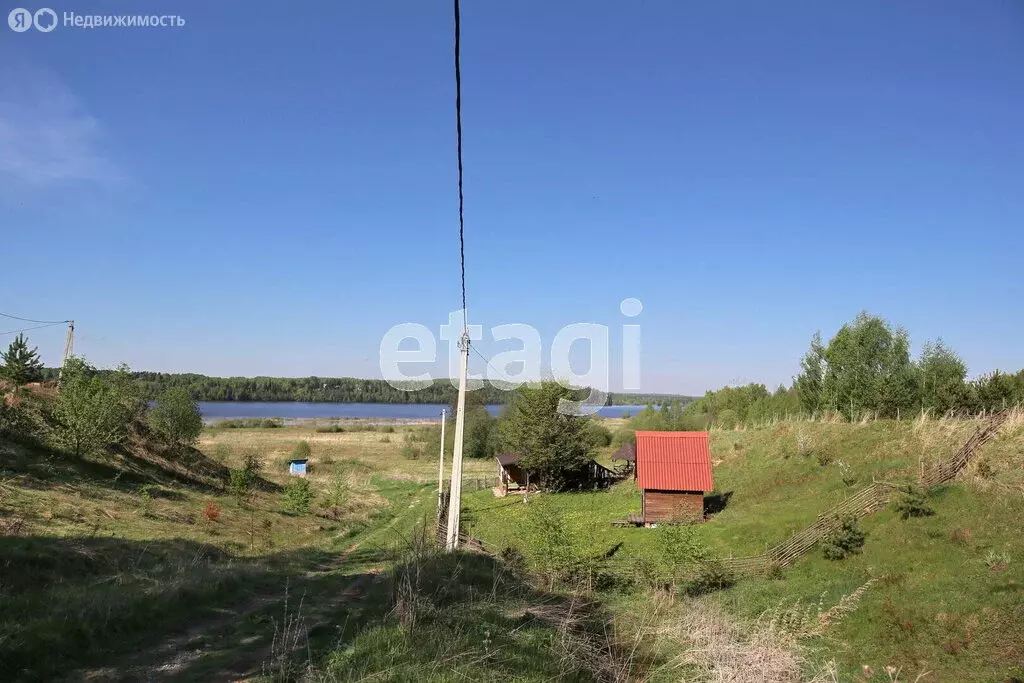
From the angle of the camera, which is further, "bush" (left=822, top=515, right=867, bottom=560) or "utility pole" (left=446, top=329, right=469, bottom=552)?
"bush" (left=822, top=515, right=867, bottom=560)

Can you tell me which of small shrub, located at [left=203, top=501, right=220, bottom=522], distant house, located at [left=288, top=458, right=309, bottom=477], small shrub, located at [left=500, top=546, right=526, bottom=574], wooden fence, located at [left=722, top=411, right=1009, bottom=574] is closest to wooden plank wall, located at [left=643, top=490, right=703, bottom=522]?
wooden fence, located at [left=722, top=411, right=1009, bottom=574]

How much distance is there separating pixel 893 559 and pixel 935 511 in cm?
366

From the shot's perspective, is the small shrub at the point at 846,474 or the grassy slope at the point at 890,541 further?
the small shrub at the point at 846,474

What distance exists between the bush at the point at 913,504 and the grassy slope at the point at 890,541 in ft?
1.21

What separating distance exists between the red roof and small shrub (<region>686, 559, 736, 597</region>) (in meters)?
12.1

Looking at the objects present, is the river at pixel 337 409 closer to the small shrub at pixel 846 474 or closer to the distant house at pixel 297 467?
the distant house at pixel 297 467

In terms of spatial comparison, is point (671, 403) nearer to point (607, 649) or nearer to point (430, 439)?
point (430, 439)

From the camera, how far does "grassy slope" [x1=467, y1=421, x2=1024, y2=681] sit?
36.4 ft

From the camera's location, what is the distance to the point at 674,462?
2938 centimetres

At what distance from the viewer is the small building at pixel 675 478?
28.1m

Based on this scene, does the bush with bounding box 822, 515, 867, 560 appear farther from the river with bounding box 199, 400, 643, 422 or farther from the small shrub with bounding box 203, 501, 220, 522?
the river with bounding box 199, 400, 643, 422

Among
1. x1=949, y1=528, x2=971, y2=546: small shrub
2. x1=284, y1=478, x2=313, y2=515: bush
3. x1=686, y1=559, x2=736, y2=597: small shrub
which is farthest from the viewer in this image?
x1=284, y1=478, x2=313, y2=515: bush

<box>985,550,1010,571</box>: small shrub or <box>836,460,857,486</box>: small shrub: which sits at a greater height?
<box>836,460,857,486</box>: small shrub

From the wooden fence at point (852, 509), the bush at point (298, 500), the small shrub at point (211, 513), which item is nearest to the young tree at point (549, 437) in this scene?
the bush at point (298, 500)
